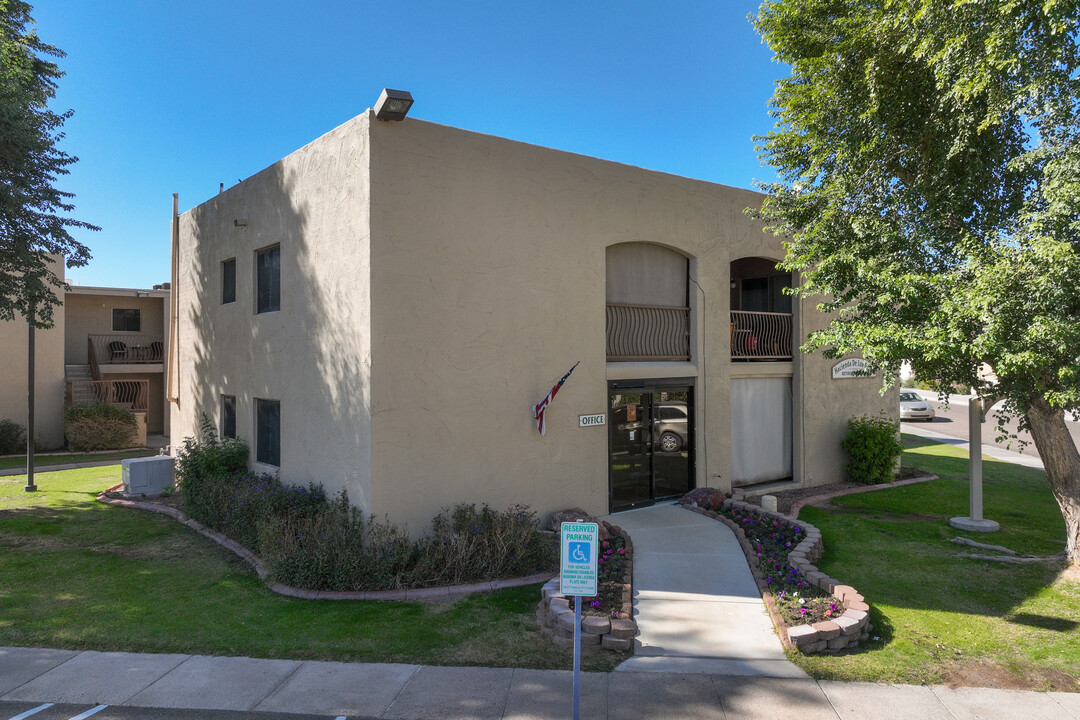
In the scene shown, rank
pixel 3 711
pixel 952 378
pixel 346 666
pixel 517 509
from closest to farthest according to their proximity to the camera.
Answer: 1. pixel 3 711
2. pixel 346 666
3. pixel 952 378
4. pixel 517 509

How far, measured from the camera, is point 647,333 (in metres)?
11.2

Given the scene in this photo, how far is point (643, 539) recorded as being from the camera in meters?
9.25

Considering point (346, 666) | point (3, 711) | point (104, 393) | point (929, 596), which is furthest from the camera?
point (104, 393)

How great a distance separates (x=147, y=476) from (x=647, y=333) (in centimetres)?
1035

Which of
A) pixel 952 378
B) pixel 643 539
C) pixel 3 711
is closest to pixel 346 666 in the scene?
pixel 3 711

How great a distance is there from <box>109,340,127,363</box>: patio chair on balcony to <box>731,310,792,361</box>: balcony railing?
69.6 ft

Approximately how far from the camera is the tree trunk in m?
8.17

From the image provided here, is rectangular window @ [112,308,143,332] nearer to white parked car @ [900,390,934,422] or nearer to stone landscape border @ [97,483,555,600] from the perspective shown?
stone landscape border @ [97,483,555,600]

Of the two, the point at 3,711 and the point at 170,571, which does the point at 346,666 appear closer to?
the point at 3,711

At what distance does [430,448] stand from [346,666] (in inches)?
132

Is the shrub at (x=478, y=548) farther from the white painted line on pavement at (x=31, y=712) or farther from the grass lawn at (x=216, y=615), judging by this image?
the white painted line on pavement at (x=31, y=712)

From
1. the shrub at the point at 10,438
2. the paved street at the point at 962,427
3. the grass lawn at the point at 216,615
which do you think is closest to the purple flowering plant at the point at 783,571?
the grass lawn at the point at 216,615

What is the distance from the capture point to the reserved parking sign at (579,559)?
15.4ft

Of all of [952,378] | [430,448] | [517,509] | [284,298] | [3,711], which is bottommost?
[3,711]
